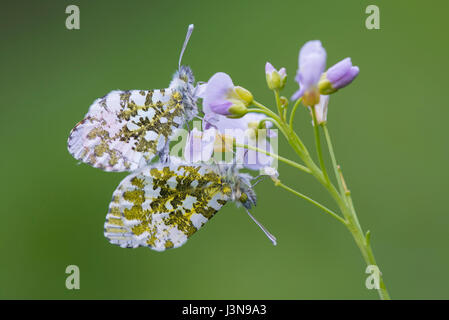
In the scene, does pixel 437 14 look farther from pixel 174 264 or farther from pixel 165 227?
pixel 165 227

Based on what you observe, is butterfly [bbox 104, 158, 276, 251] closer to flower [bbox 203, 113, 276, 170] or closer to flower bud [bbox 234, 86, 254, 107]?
flower [bbox 203, 113, 276, 170]

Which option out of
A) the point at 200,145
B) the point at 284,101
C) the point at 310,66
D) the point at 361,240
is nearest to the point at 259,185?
the point at 200,145

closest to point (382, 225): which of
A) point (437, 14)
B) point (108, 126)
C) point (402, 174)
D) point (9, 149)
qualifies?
point (402, 174)

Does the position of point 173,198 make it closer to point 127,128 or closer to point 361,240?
point 127,128

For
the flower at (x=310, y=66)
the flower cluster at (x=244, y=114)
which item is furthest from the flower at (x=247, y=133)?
the flower at (x=310, y=66)

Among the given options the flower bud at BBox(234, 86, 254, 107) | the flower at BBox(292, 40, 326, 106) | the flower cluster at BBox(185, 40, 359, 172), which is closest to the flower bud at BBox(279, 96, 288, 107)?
the flower cluster at BBox(185, 40, 359, 172)
